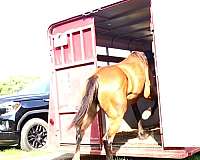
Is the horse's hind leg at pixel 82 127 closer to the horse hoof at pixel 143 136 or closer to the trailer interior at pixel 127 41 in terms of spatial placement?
the trailer interior at pixel 127 41

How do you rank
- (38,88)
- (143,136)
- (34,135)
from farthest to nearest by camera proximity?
(38,88), (34,135), (143,136)

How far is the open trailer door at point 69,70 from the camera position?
663 cm

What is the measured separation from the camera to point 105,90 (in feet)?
19.4

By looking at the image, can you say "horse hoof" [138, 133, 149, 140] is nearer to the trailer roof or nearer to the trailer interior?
the trailer interior

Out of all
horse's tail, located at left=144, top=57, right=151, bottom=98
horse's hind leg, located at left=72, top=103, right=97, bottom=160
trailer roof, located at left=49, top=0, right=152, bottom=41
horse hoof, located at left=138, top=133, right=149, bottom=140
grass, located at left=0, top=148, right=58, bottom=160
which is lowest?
grass, located at left=0, top=148, right=58, bottom=160

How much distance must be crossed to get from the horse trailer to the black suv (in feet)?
4.65

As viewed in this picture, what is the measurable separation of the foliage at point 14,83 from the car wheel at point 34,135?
62.0 ft

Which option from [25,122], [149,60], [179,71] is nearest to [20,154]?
[25,122]

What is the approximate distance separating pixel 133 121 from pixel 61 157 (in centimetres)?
182

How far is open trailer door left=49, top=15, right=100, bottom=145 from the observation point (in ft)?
21.8

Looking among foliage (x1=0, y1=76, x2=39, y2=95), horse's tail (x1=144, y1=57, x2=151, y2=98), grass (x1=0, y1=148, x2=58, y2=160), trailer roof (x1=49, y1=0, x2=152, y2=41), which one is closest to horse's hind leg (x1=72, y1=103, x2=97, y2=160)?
horse's tail (x1=144, y1=57, x2=151, y2=98)

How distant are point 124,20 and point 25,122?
3474 millimetres

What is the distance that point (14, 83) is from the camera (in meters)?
28.8

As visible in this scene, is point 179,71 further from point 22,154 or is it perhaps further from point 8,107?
point 8,107
